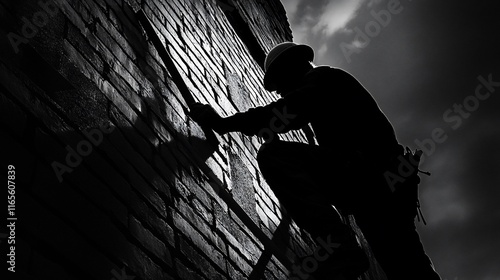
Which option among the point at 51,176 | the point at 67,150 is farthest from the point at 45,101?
the point at 51,176

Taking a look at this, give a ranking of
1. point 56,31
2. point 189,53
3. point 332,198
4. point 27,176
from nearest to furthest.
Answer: point 27,176 → point 56,31 → point 332,198 → point 189,53

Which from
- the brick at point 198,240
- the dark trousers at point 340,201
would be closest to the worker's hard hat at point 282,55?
the dark trousers at point 340,201

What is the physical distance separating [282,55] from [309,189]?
0.88m

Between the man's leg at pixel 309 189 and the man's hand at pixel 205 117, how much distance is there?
0.30 metres

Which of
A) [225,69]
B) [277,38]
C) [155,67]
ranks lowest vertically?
[155,67]

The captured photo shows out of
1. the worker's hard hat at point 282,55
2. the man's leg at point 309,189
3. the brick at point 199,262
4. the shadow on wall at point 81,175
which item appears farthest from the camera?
the worker's hard hat at point 282,55

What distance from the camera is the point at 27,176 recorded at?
1.34m

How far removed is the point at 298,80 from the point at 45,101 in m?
1.60

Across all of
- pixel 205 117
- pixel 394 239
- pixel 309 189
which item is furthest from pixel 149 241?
pixel 394 239

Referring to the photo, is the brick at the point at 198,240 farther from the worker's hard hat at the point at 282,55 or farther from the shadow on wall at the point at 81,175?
the worker's hard hat at the point at 282,55

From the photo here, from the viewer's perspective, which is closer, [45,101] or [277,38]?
[45,101]

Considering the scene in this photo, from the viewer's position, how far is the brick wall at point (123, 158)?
1.37 m

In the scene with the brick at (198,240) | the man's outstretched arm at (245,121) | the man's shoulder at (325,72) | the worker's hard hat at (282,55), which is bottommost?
the brick at (198,240)

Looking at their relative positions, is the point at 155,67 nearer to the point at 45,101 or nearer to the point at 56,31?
the point at 56,31
